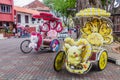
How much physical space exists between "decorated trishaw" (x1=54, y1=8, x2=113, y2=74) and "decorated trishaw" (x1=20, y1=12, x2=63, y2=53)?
3303mm

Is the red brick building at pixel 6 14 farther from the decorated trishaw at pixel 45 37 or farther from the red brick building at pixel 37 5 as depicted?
the decorated trishaw at pixel 45 37

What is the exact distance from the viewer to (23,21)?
41.6m

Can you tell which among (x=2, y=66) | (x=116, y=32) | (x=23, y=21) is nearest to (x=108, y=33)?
(x=2, y=66)

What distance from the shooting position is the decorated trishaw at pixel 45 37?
1195cm

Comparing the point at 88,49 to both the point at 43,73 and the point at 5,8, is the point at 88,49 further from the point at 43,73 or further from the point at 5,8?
the point at 5,8

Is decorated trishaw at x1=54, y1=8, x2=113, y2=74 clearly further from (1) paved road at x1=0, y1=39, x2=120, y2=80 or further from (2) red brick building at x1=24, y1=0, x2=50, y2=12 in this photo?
(2) red brick building at x1=24, y1=0, x2=50, y2=12

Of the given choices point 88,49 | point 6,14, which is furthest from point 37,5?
point 88,49

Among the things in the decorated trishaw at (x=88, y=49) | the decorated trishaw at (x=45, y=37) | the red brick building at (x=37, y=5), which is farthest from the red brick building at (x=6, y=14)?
the decorated trishaw at (x=88, y=49)

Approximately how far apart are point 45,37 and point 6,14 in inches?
885

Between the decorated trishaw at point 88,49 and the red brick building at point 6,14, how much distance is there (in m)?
24.1

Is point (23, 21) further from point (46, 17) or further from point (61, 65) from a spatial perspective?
point (61, 65)

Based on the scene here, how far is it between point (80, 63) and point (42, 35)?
562 centimetres

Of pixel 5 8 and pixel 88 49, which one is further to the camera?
pixel 5 8

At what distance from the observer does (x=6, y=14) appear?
34.2 meters
